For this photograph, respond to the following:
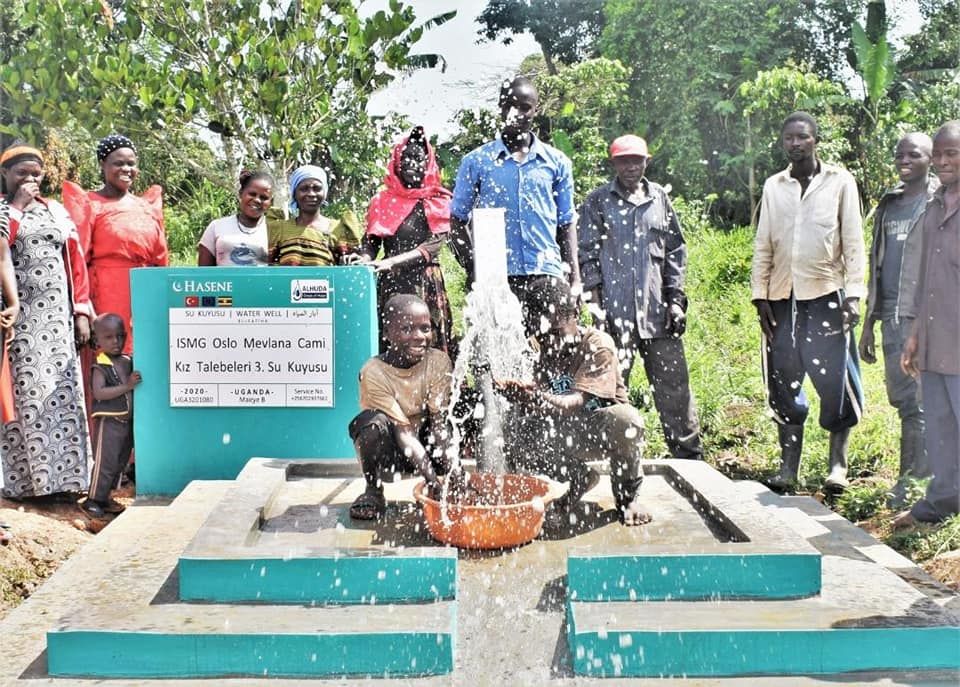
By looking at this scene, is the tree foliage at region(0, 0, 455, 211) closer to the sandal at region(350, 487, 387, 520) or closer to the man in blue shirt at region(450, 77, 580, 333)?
the man in blue shirt at region(450, 77, 580, 333)

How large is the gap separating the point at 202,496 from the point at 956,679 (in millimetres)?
3433

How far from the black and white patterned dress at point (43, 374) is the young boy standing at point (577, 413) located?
2520mm

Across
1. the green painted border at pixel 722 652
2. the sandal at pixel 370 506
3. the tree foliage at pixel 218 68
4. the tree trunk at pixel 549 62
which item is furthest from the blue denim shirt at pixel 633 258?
the tree trunk at pixel 549 62

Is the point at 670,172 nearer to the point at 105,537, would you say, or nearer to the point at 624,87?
the point at 624,87

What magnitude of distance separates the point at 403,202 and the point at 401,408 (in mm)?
1867

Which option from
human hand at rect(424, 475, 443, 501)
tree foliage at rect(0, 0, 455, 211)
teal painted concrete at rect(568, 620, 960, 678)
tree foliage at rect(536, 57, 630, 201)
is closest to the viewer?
teal painted concrete at rect(568, 620, 960, 678)

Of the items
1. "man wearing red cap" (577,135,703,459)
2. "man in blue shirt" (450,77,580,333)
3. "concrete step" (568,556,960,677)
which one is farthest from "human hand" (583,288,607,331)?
"concrete step" (568,556,960,677)

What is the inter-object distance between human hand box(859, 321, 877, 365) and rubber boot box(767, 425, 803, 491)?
540 millimetres

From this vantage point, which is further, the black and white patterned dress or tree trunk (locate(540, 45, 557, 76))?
tree trunk (locate(540, 45, 557, 76))

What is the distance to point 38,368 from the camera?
521 cm

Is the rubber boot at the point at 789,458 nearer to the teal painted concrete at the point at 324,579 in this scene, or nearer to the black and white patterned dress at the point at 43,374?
the teal painted concrete at the point at 324,579

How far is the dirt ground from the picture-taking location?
4203mm

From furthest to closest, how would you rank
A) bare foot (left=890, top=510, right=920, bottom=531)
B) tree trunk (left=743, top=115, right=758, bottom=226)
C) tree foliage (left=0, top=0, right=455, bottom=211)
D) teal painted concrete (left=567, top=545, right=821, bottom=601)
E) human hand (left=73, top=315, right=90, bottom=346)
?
tree trunk (left=743, top=115, right=758, bottom=226), tree foliage (left=0, top=0, right=455, bottom=211), human hand (left=73, top=315, right=90, bottom=346), bare foot (left=890, top=510, right=920, bottom=531), teal painted concrete (left=567, top=545, right=821, bottom=601)

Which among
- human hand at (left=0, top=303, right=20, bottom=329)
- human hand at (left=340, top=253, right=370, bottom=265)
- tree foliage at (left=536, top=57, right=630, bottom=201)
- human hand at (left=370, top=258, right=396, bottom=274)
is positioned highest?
tree foliage at (left=536, top=57, right=630, bottom=201)
